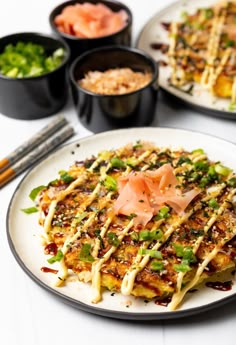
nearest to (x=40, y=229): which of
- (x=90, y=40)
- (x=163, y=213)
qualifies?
(x=163, y=213)

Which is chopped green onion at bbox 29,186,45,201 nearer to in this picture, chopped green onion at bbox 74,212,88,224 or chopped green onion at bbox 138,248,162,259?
chopped green onion at bbox 74,212,88,224

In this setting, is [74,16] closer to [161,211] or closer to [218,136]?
[218,136]

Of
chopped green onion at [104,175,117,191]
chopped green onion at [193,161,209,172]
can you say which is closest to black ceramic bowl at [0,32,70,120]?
chopped green onion at [104,175,117,191]

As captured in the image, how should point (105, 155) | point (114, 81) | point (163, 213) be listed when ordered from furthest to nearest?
point (114, 81)
point (105, 155)
point (163, 213)

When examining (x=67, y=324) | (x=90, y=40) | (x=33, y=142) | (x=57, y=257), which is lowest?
(x=67, y=324)

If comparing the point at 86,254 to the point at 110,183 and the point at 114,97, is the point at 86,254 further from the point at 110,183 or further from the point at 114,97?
the point at 114,97

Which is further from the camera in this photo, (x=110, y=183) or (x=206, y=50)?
(x=206, y=50)

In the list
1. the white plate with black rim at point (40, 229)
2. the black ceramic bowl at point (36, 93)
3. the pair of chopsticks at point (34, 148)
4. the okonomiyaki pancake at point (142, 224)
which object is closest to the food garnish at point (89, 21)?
the black ceramic bowl at point (36, 93)

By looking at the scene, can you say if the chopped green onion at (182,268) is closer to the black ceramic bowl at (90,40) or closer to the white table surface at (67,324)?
the white table surface at (67,324)
